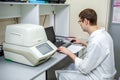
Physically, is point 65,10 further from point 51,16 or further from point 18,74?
point 18,74

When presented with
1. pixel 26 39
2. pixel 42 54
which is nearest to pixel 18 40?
pixel 26 39

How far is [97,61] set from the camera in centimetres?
166

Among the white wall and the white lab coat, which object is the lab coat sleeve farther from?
the white wall

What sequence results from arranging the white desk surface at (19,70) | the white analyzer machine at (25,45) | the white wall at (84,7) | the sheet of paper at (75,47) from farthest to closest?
the white wall at (84,7) → the sheet of paper at (75,47) → the white analyzer machine at (25,45) → the white desk surface at (19,70)

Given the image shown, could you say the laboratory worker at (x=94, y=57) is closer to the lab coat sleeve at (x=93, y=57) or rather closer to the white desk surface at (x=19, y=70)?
the lab coat sleeve at (x=93, y=57)

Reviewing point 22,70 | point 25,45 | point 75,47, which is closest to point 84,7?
point 75,47

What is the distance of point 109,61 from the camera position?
1.70 m

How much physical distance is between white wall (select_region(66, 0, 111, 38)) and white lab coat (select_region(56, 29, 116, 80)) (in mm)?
1130

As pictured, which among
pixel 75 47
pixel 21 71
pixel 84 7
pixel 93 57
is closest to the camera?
pixel 21 71

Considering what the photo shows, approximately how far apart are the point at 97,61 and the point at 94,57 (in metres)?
0.06

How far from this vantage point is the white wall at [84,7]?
2764 millimetres

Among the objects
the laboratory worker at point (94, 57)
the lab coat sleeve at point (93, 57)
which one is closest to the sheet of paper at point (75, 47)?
the laboratory worker at point (94, 57)

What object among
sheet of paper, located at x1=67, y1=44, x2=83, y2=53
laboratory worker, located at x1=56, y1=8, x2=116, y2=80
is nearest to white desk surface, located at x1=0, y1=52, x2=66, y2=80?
laboratory worker, located at x1=56, y1=8, x2=116, y2=80

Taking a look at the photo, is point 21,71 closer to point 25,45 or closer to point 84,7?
point 25,45
